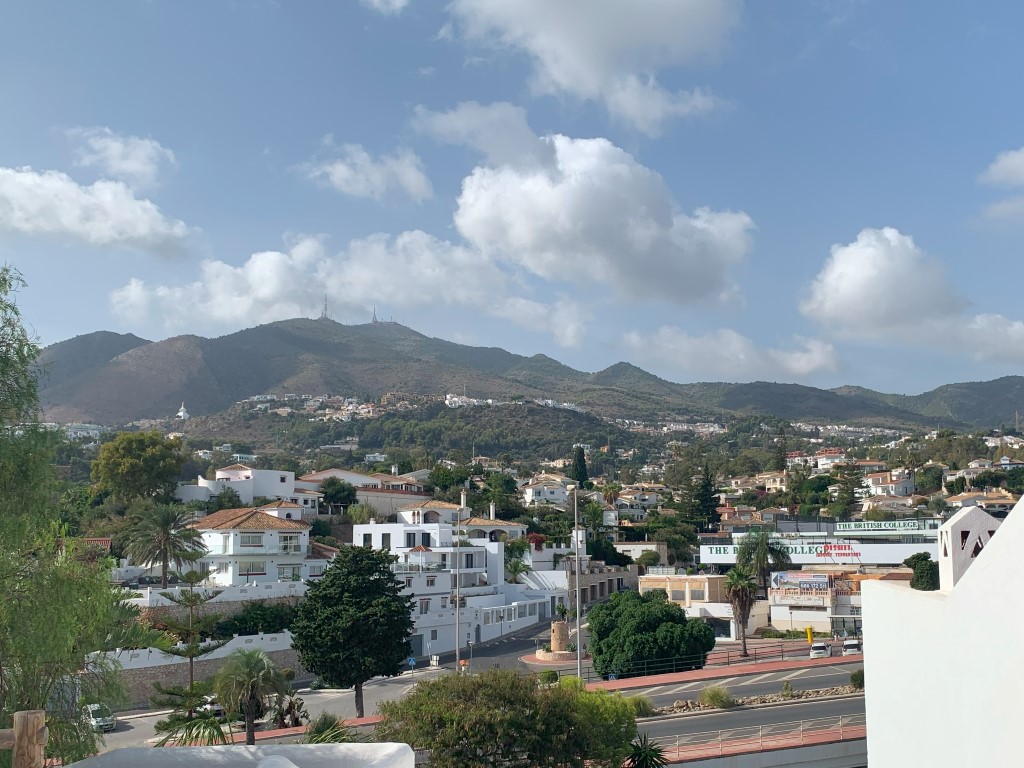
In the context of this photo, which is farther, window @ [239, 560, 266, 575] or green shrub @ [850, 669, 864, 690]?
window @ [239, 560, 266, 575]

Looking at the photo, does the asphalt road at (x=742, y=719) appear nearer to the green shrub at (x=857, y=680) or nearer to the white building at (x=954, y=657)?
the green shrub at (x=857, y=680)

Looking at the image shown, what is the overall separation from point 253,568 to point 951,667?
42.6 m

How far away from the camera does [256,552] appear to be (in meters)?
48.1

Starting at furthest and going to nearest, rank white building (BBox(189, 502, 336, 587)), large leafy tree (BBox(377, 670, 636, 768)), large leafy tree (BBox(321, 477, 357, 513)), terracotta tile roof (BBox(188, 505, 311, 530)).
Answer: large leafy tree (BBox(321, 477, 357, 513)) < terracotta tile roof (BBox(188, 505, 311, 530)) < white building (BBox(189, 502, 336, 587)) < large leafy tree (BBox(377, 670, 636, 768))

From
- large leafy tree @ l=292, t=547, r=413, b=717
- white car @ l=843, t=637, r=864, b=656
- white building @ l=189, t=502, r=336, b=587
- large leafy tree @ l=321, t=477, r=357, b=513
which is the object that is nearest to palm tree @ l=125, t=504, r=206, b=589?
white building @ l=189, t=502, r=336, b=587

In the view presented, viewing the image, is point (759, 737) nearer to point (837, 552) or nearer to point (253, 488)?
point (837, 552)

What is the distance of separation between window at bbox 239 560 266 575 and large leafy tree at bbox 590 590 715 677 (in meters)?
19.6

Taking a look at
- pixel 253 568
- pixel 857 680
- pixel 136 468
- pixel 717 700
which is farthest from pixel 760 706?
pixel 136 468

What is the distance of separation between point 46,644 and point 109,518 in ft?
179

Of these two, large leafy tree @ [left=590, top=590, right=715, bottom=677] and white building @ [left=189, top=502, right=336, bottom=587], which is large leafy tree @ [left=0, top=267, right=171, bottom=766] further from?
white building @ [left=189, top=502, right=336, bottom=587]

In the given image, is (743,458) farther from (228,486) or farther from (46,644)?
(46,644)

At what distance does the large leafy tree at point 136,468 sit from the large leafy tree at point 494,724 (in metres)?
56.3

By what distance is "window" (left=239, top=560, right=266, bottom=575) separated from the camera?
156 ft

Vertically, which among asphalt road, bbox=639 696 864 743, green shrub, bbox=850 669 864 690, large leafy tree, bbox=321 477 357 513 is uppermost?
large leafy tree, bbox=321 477 357 513
